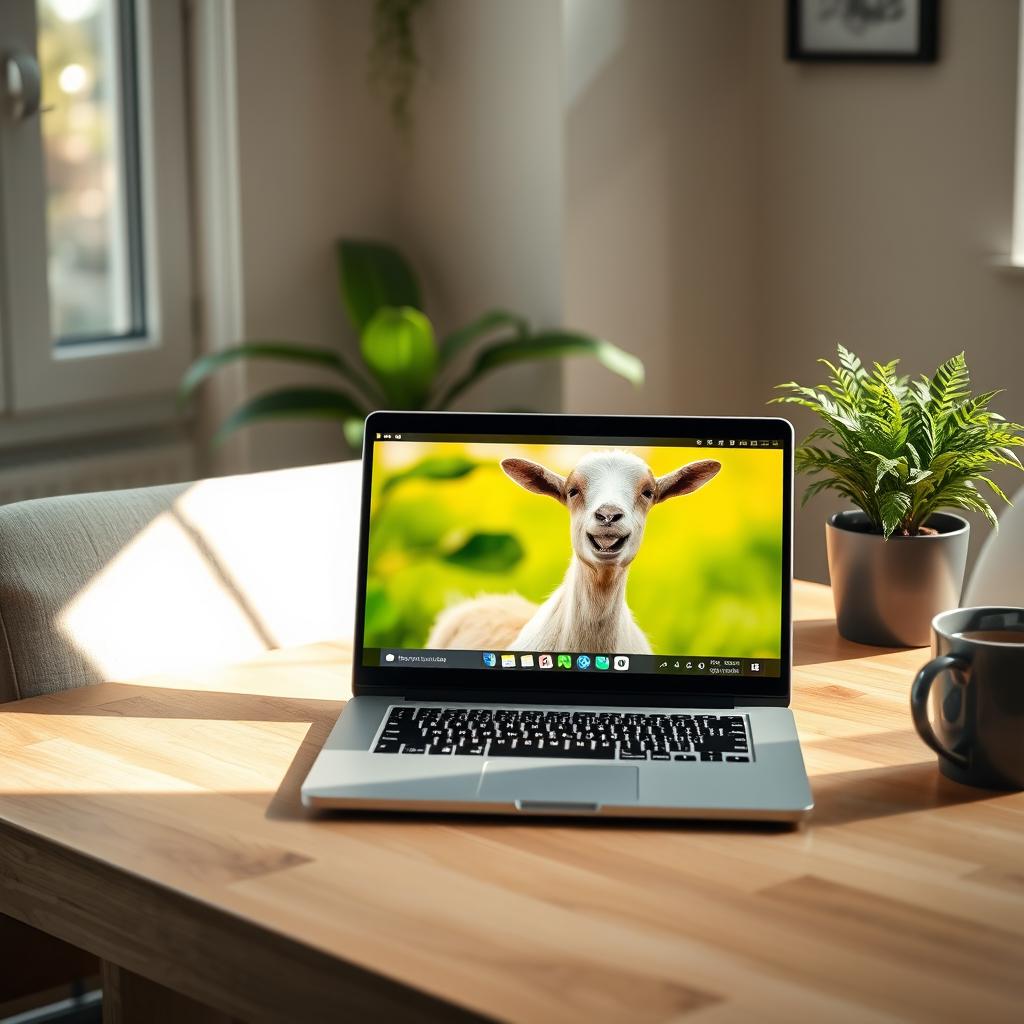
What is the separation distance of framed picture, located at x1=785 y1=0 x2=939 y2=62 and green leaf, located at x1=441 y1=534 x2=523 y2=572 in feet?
6.70

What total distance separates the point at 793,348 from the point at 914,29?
712 millimetres

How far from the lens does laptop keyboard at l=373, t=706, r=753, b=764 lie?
1.11 metres

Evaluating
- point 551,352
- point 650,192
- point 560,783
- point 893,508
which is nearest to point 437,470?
point 560,783

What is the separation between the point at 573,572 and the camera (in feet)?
4.05

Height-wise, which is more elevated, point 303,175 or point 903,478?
point 303,175

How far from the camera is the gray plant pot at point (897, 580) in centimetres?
144

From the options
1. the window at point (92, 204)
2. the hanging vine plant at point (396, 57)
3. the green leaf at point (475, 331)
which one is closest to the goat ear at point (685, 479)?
the green leaf at point (475, 331)

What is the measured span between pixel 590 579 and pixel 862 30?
6.97ft

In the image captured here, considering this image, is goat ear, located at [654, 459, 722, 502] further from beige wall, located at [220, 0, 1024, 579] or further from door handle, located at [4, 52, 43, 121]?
door handle, located at [4, 52, 43, 121]

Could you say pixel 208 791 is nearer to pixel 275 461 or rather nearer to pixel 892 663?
pixel 892 663

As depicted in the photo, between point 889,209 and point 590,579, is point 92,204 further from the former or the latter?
point 590,579

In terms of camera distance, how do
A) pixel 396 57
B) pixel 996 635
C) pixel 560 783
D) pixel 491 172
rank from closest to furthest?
1. pixel 560 783
2. pixel 996 635
3. pixel 491 172
4. pixel 396 57

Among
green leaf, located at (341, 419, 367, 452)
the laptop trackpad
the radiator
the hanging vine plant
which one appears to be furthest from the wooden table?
the hanging vine plant

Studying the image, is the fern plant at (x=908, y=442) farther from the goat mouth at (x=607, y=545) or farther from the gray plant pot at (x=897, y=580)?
the goat mouth at (x=607, y=545)
